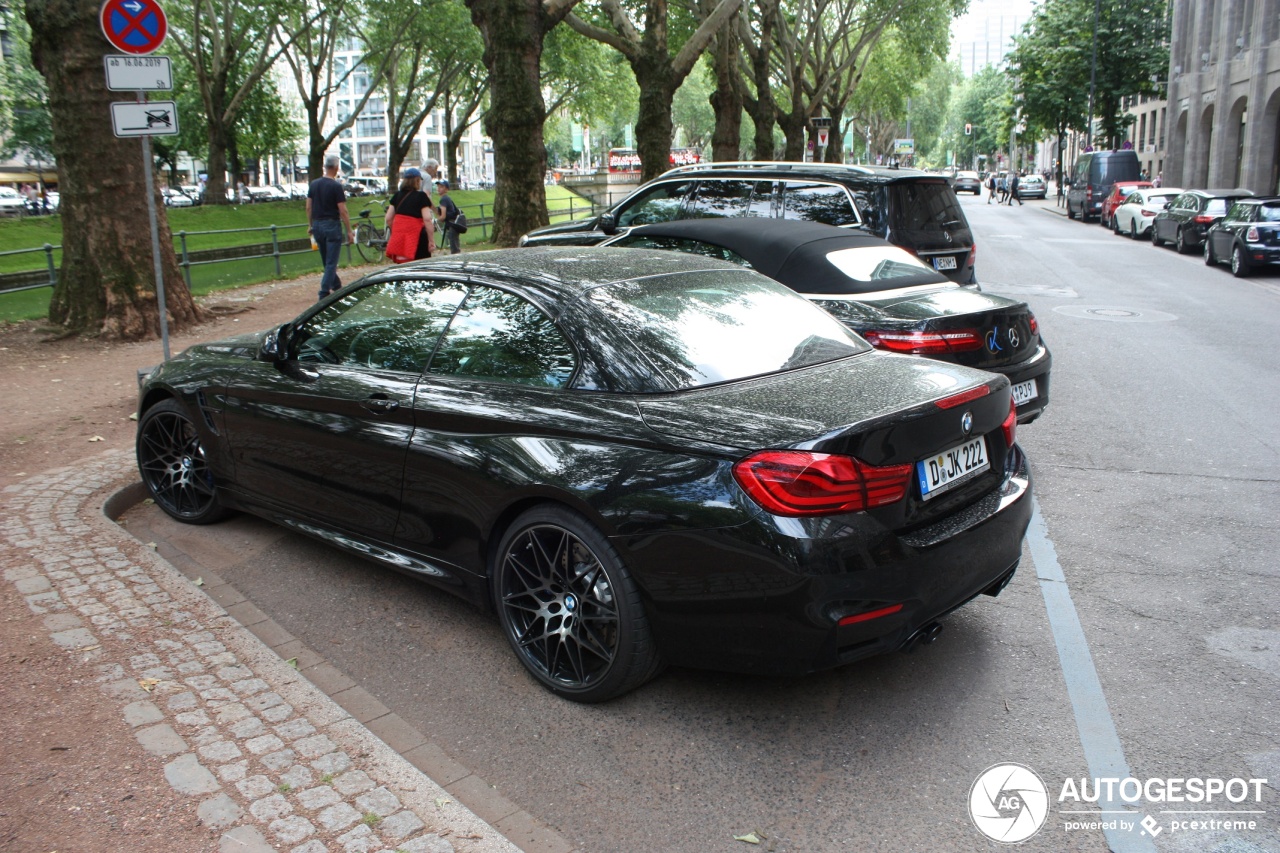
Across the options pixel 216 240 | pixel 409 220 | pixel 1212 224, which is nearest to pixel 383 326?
pixel 409 220

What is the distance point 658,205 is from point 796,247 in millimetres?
2939

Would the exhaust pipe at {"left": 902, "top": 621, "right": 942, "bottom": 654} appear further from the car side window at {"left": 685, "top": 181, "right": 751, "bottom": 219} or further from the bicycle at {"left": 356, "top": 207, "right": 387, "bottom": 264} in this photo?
the bicycle at {"left": 356, "top": 207, "right": 387, "bottom": 264}

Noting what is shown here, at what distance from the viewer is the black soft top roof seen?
22.6ft

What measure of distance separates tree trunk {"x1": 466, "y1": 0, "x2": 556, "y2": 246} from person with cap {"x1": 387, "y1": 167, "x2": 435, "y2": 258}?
14.7 feet

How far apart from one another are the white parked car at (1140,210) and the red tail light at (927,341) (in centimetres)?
2705

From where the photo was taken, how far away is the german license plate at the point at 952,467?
3.61m

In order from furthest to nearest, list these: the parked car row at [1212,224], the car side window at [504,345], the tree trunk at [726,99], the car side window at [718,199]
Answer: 1. the tree trunk at [726,99]
2. the parked car row at [1212,224]
3. the car side window at [718,199]
4. the car side window at [504,345]

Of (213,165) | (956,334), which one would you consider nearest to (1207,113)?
(213,165)

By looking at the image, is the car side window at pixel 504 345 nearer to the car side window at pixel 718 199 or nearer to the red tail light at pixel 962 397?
the red tail light at pixel 962 397

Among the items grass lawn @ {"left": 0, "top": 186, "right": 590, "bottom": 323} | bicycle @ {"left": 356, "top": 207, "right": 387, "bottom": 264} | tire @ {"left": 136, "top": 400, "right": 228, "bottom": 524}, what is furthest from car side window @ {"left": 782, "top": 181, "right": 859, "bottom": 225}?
bicycle @ {"left": 356, "top": 207, "right": 387, "bottom": 264}

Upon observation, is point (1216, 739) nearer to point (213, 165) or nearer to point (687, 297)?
point (687, 297)

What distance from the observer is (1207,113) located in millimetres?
45594

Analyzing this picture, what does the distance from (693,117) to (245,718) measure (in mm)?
97091

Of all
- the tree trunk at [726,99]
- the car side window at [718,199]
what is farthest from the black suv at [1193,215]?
the car side window at [718,199]
